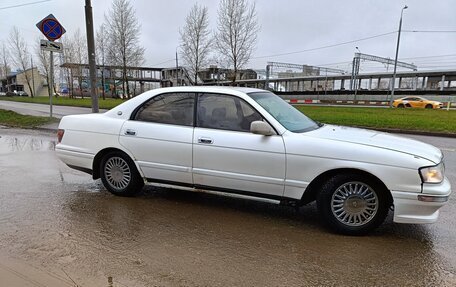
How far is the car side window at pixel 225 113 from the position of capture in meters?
4.16

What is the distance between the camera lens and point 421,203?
3420 millimetres

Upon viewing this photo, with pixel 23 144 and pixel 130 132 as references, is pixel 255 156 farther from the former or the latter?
pixel 23 144

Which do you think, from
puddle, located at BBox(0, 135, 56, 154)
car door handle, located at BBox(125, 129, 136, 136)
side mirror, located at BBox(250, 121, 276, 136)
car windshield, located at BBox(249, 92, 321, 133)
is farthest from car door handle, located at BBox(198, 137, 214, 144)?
puddle, located at BBox(0, 135, 56, 154)

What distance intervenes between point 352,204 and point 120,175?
3.09 meters

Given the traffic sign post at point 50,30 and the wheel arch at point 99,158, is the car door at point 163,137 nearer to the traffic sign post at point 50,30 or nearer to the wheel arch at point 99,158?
the wheel arch at point 99,158

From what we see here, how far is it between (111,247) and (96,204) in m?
1.36

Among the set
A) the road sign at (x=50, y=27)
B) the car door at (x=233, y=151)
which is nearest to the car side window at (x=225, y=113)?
the car door at (x=233, y=151)

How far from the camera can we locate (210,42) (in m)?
28.9

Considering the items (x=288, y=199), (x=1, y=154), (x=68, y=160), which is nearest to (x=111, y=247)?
(x=288, y=199)

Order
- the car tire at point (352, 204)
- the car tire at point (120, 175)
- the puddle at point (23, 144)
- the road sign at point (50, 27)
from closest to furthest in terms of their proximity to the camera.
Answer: the car tire at point (352, 204), the car tire at point (120, 175), the puddle at point (23, 144), the road sign at point (50, 27)

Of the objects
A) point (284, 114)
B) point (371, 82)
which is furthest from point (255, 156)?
point (371, 82)

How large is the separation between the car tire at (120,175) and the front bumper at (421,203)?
3.22 meters

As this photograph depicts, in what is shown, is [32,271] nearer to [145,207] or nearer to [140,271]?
[140,271]

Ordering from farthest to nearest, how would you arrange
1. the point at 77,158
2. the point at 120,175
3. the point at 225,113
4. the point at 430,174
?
1. the point at 77,158
2. the point at 120,175
3. the point at 225,113
4. the point at 430,174
